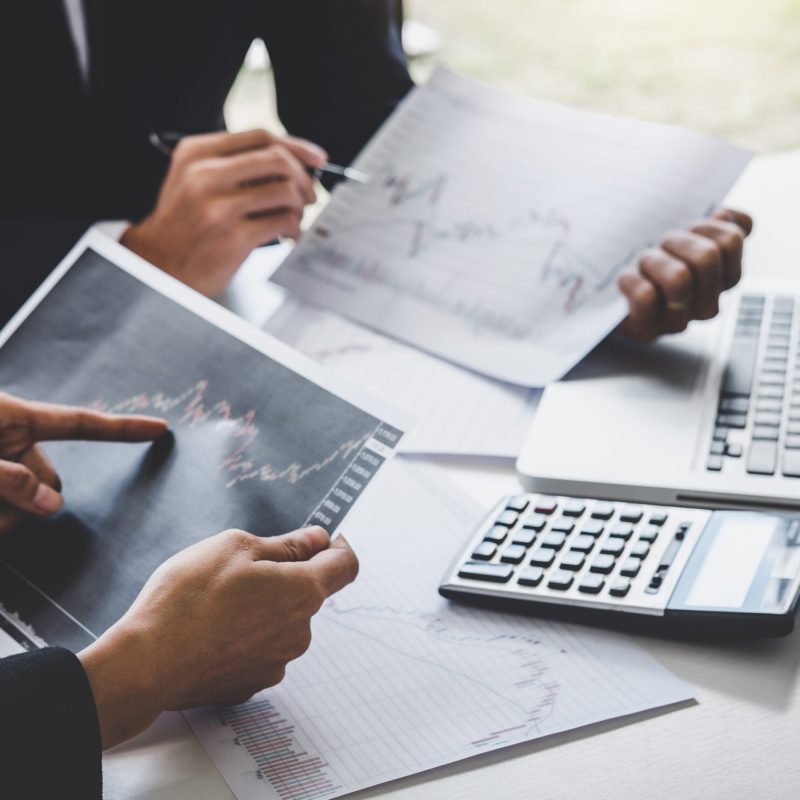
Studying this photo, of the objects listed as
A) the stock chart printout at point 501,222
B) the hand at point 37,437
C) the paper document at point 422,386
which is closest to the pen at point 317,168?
the stock chart printout at point 501,222

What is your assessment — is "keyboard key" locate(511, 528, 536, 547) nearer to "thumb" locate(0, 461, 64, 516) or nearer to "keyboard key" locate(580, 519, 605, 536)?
"keyboard key" locate(580, 519, 605, 536)

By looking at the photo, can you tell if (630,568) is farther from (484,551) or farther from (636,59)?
(636,59)

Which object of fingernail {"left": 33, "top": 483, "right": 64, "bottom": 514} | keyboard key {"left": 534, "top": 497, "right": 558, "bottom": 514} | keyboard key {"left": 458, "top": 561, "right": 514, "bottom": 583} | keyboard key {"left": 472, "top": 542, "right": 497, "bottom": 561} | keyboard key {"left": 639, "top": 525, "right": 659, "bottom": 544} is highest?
keyboard key {"left": 639, "top": 525, "right": 659, "bottom": 544}

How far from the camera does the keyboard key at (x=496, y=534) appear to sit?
2.11 ft

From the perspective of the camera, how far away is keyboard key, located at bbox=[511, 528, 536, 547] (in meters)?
0.64

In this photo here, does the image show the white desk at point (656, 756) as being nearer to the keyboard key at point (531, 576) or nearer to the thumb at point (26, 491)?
the keyboard key at point (531, 576)

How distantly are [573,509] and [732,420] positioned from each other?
0.46 ft

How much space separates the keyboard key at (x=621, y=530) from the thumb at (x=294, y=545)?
16cm

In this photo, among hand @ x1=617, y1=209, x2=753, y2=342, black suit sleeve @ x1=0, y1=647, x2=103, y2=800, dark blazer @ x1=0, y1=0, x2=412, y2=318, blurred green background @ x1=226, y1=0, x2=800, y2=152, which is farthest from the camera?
blurred green background @ x1=226, y1=0, x2=800, y2=152

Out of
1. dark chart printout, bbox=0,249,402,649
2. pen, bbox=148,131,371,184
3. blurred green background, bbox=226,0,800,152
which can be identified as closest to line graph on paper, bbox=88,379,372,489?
dark chart printout, bbox=0,249,402,649

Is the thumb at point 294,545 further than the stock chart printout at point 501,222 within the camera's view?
No

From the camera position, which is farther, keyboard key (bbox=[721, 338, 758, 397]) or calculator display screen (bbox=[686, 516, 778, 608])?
keyboard key (bbox=[721, 338, 758, 397])

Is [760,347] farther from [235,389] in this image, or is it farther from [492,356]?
[235,389]

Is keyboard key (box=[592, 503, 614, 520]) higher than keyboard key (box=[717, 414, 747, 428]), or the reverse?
keyboard key (box=[717, 414, 747, 428])
